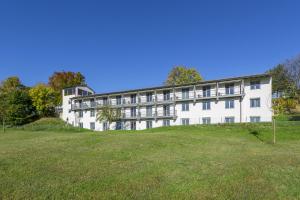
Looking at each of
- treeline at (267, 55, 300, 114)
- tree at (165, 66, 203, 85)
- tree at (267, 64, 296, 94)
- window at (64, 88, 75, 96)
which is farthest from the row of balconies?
tree at (267, 64, 296, 94)

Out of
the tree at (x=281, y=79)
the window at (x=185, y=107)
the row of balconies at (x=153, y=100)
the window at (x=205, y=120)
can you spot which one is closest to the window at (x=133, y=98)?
the row of balconies at (x=153, y=100)

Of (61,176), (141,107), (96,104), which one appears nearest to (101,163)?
(61,176)

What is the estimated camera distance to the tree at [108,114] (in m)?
43.5

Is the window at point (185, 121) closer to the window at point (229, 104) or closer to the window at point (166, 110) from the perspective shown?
the window at point (166, 110)

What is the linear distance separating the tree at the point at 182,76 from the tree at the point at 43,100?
30779 millimetres

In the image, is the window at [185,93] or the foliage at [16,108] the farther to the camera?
the foliage at [16,108]

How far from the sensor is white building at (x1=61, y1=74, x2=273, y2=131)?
35.0 meters

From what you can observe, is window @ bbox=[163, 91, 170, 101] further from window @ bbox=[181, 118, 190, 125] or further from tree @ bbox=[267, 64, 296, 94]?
A: tree @ bbox=[267, 64, 296, 94]

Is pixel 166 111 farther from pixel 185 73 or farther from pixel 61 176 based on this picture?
pixel 61 176

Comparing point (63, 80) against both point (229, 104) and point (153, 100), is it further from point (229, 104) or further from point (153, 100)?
point (229, 104)

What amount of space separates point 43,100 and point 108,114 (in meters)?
23.2

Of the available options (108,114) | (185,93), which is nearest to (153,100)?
(185,93)

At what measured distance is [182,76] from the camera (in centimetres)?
6094

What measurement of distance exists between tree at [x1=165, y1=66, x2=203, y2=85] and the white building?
60.6 ft
